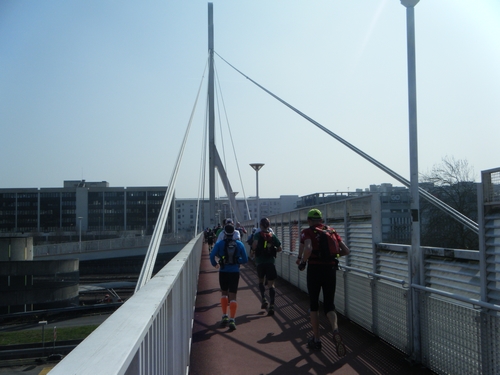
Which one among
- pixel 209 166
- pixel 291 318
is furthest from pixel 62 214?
pixel 291 318

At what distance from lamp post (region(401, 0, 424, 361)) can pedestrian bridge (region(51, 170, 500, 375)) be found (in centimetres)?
3

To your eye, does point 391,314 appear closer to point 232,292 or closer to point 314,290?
point 314,290

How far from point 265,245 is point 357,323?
2429 millimetres

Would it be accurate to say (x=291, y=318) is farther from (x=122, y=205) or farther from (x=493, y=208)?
(x=122, y=205)

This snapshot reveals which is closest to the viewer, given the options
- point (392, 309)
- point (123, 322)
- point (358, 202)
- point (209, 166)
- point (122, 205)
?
point (123, 322)

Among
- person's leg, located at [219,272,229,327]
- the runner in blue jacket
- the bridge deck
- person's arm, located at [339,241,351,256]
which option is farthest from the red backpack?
person's leg, located at [219,272,229,327]

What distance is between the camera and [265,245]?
10.1m

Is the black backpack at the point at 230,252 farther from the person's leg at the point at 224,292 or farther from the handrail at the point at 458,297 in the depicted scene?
the handrail at the point at 458,297

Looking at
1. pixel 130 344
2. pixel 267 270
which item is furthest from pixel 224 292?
pixel 130 344

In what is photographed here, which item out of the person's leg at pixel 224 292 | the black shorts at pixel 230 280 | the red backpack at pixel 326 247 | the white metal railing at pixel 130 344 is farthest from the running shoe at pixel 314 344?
the white metal railing at pixel 130 344

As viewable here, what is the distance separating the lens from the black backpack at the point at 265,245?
9977 mm

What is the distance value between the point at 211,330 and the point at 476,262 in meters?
4.68

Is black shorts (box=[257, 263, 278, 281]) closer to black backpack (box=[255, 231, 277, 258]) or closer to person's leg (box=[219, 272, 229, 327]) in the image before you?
black backpack (box=[255, 231, 277, 258])

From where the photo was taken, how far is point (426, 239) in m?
19.9
